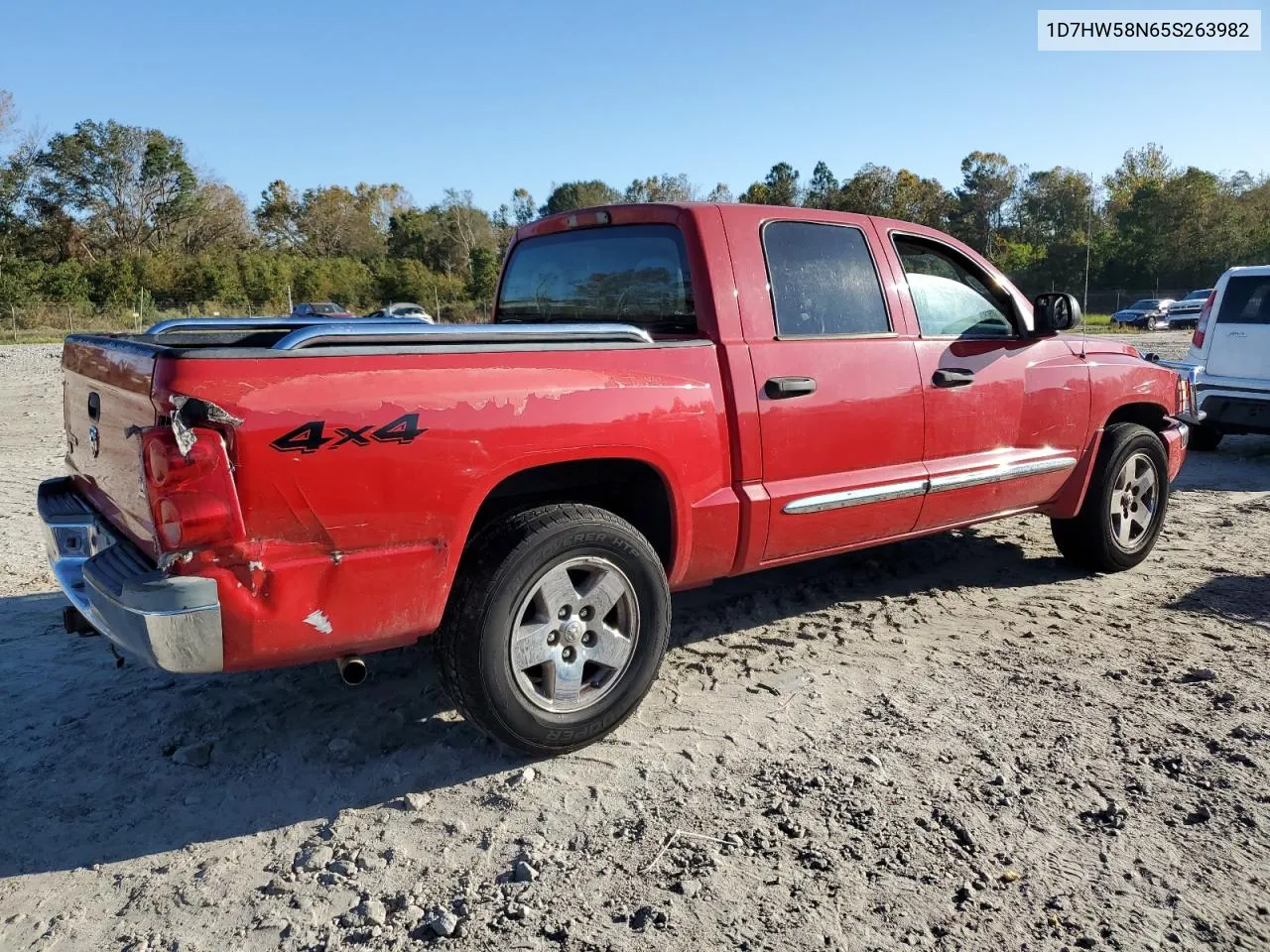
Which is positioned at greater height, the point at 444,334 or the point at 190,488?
the point at 444,334

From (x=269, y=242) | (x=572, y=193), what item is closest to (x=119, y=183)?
(x=269, y=242)

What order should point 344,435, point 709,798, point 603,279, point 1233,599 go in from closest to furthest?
point 344,435 < point 709,798 < point 603,279 < point 1233,599

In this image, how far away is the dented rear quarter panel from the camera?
2.54 metres

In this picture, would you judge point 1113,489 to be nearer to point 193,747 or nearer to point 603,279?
point 603,279

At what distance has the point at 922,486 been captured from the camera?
4.19 m

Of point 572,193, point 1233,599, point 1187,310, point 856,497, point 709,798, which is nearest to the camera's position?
point 709,798

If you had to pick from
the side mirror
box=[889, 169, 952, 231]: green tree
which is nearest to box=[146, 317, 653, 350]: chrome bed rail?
the side mirror

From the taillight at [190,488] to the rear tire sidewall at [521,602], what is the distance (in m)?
0.85

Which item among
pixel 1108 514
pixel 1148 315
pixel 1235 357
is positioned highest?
pixel 1148 315

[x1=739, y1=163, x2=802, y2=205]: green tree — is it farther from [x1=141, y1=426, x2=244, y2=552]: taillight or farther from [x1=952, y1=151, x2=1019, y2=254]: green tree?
[x1=141, y1=426, x2=244, y2=552]: taillight

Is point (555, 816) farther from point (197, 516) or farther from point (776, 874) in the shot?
point (197, 516)

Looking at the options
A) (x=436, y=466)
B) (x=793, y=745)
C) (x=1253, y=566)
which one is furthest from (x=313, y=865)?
(x=1253, y=566)

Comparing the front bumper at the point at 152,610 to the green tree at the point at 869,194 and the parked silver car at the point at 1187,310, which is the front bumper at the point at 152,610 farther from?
the green tree at the point at 869,194

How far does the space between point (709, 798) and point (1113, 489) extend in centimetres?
337
